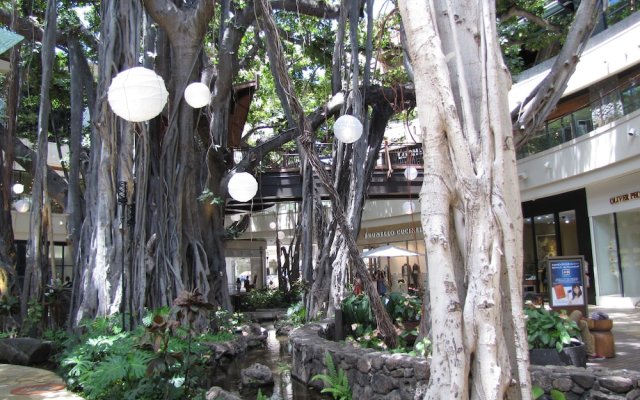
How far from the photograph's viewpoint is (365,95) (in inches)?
357

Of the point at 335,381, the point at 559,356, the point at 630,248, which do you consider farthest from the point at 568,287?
the point at 630,248

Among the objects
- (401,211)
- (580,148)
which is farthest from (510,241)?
(401,211)

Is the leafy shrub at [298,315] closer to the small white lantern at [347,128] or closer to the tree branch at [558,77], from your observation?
the small white lantern at [347,128]

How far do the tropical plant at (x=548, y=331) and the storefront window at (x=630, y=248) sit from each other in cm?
811

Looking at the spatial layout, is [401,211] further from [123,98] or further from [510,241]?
[510,241]

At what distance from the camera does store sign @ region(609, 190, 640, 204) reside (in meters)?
12.2

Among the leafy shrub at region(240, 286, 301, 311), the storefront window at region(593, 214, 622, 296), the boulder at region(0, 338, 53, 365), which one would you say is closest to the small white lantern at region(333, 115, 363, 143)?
the boulder at region(0, 338, 53, 365)

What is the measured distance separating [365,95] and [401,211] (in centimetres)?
1126

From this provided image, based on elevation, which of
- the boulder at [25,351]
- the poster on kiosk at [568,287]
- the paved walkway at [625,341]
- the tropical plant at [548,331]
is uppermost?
the poster on kiosk at [568,287]

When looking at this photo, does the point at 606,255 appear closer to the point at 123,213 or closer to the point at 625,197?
the point at 625,197

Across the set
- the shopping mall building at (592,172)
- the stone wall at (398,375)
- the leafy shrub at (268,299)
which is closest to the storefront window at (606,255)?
the shopping mall building at (592,172)

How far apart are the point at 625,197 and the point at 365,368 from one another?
373 inches

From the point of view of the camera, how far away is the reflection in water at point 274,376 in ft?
20.4

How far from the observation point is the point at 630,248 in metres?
12.9
